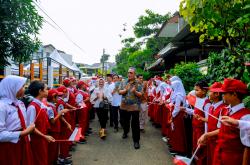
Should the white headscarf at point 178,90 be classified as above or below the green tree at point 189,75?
below

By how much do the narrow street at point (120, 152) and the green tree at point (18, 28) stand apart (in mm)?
3055

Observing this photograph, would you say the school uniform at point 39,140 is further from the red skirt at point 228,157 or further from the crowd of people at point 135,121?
the red skirt at point 228,157

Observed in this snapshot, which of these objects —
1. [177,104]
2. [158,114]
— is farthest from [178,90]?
[158,114]

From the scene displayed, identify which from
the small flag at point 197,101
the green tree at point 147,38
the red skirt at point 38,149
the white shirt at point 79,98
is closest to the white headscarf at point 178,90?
the small flag at point 197,101

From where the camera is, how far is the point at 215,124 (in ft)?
14.9

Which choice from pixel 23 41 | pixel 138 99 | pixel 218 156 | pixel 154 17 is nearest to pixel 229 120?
pixel 218 156

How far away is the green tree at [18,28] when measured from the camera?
524cm

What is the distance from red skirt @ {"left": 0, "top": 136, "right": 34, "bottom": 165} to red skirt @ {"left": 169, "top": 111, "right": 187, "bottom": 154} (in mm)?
4302

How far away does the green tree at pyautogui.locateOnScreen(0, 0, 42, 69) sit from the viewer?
5.24 meters

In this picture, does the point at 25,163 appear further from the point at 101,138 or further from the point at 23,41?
the point at 101,138

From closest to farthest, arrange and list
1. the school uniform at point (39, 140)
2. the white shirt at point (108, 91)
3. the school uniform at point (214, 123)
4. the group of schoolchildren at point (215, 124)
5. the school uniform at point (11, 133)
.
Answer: the group of schoolchildren at point (215, 124) < the school uniform at point (11, 133) < the school uniform at point (214, 123) < the school uniform at point (39, 140) < the white shirt at point (108, 91)

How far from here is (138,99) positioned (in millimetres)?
8883

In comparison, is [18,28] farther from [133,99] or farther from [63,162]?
[133,99]

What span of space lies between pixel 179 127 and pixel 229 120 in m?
4.38
